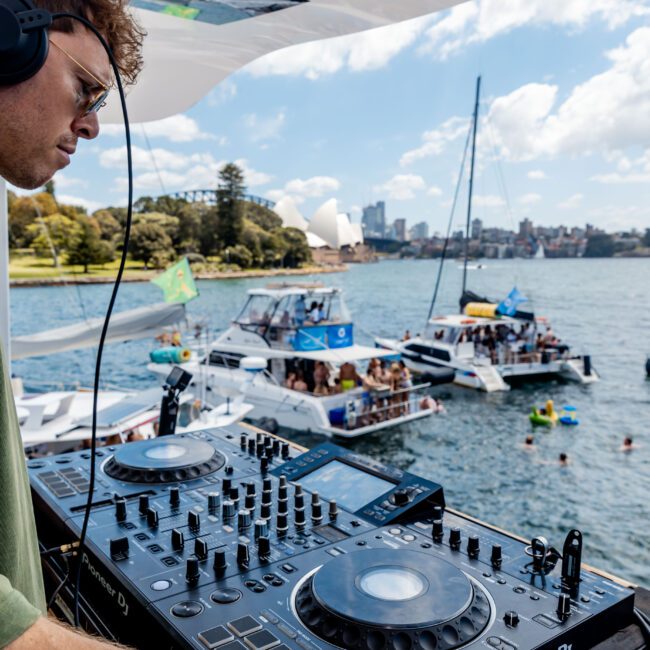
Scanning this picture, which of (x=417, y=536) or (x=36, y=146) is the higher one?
(x=36, y=146)

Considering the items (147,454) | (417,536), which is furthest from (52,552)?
(417,536)

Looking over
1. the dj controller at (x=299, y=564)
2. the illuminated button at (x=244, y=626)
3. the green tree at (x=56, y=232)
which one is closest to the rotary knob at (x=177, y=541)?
the dj controller at (x=299, y=564)

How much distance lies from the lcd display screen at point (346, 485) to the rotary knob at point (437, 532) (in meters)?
0.30

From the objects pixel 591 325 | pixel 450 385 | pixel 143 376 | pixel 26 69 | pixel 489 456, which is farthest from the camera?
pixel 591 325

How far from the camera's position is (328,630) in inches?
51.5

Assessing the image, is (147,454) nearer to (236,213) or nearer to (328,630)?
(328,630)

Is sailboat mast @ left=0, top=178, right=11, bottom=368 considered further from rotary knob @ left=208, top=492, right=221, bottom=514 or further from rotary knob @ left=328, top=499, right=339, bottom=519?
rotary knob @ left=328, top=499, right=339, bottom=519

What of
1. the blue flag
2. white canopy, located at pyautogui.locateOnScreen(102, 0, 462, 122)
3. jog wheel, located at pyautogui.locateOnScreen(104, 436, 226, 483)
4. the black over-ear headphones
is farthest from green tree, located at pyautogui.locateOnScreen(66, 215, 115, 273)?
the black over-ear headphones

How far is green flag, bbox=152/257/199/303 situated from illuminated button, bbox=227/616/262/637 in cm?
1166

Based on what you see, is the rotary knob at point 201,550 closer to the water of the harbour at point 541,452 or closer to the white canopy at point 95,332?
the white canopy at point 95,332

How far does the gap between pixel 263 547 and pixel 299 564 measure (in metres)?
0.12

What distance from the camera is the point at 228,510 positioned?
1.96 m

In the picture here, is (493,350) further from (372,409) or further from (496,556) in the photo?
(496,556)

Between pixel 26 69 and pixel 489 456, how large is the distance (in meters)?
15.2
